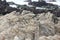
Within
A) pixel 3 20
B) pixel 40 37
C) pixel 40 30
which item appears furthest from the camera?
pixel 3 20

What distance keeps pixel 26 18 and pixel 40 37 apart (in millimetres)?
556

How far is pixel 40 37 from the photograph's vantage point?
7.59 feet

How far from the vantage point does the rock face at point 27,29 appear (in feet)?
7.68

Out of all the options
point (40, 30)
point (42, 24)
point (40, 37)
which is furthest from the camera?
point (42, 24)

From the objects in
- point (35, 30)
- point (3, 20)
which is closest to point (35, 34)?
point (35, 30)

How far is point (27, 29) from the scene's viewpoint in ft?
8.01

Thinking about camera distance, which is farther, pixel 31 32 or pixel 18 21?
pixel 18 21

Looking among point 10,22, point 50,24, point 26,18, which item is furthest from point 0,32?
point 50,24

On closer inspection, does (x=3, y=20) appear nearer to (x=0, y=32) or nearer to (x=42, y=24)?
(x=0, y=32)

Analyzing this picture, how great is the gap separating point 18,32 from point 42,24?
41cm

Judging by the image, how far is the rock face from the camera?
2.34 m

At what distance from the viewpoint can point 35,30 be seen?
243cm

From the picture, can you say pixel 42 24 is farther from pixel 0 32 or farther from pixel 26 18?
pixel 0 32

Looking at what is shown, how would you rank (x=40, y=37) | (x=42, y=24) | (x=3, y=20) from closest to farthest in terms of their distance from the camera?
(x=40, y=37) < (x=42, y=24) < (x=3, y=20)
